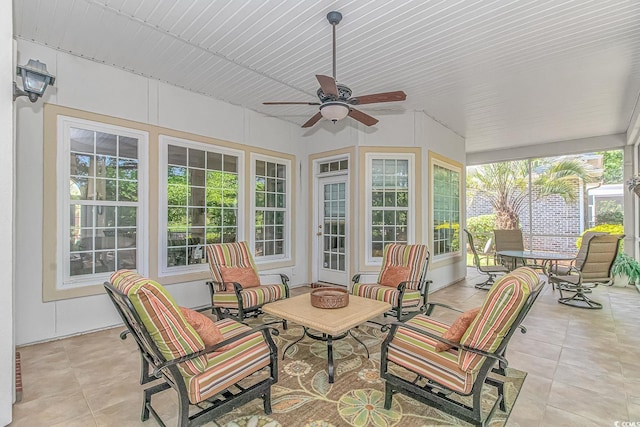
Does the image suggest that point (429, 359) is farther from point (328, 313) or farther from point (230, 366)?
point (230, 366)

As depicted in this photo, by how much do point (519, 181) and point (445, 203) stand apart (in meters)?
4.26

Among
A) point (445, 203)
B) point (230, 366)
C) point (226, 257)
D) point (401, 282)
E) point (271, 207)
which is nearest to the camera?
point (230, 366)

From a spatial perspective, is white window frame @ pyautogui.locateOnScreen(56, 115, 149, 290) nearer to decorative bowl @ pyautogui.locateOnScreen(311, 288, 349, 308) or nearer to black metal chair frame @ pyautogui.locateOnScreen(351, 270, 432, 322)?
decorative bowl @ pyautogui.locateOnScreen(311, 288, 349, 308)

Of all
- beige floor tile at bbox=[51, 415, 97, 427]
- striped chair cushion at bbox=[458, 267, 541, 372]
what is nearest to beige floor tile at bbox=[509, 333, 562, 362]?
striped chair cushion at bbox=[458, 267, 541, 372]

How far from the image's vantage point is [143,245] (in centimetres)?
422

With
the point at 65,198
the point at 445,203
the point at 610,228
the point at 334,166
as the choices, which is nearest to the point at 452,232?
the point at 445,203

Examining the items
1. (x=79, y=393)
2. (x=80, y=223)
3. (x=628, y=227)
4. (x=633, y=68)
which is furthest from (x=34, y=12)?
(x=628, y=227)

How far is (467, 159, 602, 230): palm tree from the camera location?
25.7 feet

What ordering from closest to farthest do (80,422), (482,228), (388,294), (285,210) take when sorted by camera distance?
(80,422) < (388,294) < (285,210) < (482,228)

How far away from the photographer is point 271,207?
5840mm

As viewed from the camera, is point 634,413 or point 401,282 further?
point 401,282

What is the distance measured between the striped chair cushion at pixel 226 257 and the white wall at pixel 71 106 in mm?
777

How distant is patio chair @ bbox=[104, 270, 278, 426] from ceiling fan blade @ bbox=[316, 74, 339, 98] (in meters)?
1.89

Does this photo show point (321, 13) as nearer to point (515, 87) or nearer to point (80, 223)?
point (515, 87)
